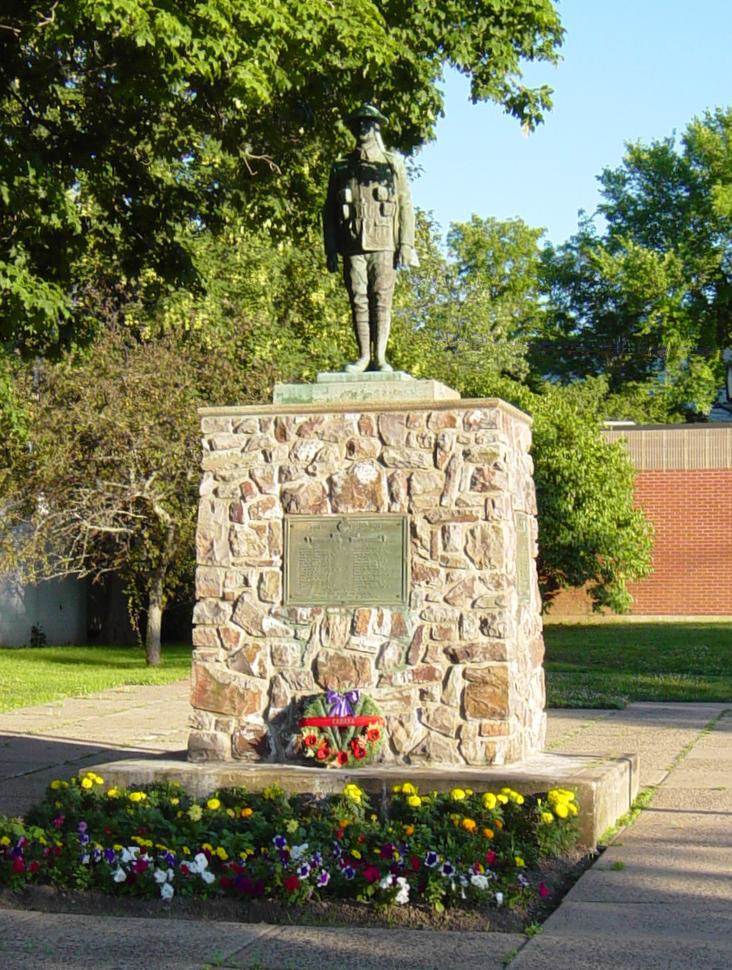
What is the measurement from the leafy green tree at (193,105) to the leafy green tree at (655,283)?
33167 millimetres

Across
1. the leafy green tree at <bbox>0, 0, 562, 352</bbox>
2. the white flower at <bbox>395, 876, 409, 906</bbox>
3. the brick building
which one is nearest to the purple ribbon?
the white flower at <bbox>395, 876, 409, 906</bbox>

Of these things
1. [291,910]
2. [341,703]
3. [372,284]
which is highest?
[372,284]

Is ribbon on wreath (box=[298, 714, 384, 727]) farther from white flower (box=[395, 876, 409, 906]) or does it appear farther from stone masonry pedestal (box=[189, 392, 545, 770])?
white flower (box=[395, 876, 409, 906])

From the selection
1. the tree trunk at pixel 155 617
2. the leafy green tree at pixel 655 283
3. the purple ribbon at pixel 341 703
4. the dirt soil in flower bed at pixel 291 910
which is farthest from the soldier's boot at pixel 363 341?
the leafy green tree at pixel 655 283

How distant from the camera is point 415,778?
8.15 m

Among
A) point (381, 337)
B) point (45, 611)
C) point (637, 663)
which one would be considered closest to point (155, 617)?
point (637, 663)

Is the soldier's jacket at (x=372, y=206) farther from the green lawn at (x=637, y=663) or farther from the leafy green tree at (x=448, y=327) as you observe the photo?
the leafy green tree at (x=448, y=327)

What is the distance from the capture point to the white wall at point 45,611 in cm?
2802

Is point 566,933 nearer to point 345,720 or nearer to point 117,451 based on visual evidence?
point 345,720

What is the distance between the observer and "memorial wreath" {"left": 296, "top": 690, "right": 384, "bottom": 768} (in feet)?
28.1

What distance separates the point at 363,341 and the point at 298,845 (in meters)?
3.60

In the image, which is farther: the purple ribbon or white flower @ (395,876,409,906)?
the purple ribbon

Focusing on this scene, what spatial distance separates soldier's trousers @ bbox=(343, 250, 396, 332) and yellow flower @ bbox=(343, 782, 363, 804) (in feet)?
10.2

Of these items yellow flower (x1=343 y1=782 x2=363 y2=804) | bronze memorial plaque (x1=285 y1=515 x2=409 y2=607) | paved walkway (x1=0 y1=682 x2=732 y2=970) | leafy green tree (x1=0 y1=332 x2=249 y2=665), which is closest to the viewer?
paved walkway (x1=0 y1=682 x2=732 y2=970)
